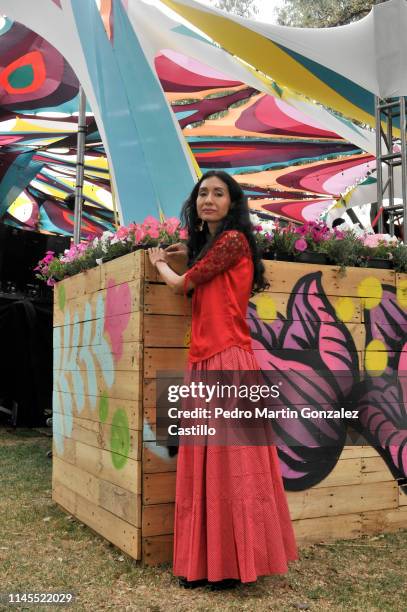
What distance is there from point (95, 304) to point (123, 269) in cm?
50

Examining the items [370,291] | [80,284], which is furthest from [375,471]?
[80,284]

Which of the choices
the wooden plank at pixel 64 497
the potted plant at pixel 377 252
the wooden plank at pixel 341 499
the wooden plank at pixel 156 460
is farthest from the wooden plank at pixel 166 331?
the wooden plank at pixel 64 497

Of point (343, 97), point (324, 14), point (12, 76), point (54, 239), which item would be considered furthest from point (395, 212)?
point (324, 14)

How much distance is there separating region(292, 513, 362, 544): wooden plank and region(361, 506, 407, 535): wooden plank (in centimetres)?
5

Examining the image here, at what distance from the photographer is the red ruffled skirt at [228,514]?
8.73ft

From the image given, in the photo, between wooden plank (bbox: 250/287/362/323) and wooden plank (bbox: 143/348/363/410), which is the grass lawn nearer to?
wooden plank (bbox: 143/348/363/410)

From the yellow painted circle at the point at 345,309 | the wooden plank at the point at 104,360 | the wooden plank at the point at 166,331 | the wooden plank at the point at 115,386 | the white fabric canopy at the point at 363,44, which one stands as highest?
the white fabric canopy at the point at 363,44

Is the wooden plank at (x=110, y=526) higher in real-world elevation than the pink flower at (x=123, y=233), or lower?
lower

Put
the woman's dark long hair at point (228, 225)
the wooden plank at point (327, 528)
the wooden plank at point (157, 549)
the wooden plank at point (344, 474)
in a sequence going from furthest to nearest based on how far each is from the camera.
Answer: the wooden plank at point (344, 474) < the wooden plank at point (327, 528) < the wooden plank at point (157, 549) < the woman's dark long hair at point (228, 225)

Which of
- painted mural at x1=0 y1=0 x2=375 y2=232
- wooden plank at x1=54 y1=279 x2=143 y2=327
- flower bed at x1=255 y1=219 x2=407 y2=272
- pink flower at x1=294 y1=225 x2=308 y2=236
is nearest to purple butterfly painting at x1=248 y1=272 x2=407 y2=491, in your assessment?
flower bed at x1=255 y1=219 x2=407 y2=272

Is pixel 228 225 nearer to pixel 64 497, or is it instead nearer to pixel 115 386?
pixel 115 386

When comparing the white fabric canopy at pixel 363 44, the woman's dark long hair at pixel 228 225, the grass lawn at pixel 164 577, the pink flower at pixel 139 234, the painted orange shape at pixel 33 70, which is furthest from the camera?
the painted orange shape at pixel 33 70

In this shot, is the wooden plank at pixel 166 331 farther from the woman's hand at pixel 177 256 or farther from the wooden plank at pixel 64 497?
the wooden plank at pixel 64 497

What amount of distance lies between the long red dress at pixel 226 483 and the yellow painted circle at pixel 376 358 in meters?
1.22
